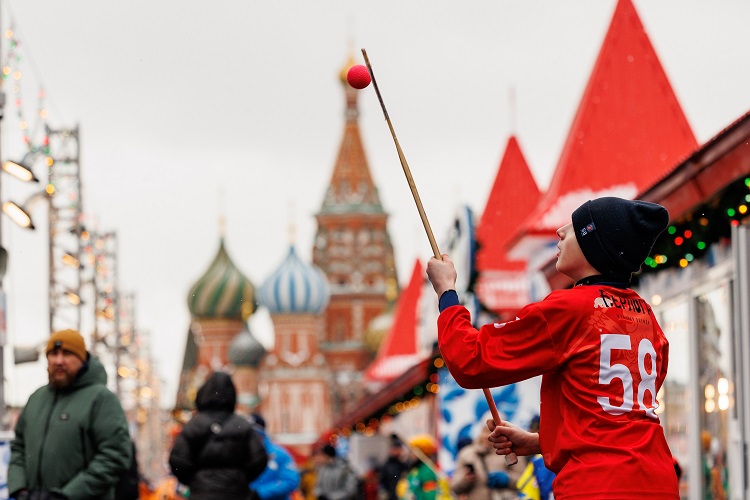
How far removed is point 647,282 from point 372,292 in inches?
4369

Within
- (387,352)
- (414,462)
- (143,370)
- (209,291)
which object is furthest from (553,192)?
A: (209,291)

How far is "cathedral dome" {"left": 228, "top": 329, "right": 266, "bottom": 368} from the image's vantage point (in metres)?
120

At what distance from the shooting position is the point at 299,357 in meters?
115

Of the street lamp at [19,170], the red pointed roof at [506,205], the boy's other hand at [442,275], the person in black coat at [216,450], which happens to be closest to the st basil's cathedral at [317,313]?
the red pointed roof at [506,205]

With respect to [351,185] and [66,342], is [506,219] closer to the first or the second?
[66,342]

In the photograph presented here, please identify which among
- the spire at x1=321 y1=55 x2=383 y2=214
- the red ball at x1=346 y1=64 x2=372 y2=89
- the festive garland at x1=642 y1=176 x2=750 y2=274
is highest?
the spire at x1=321 y1=55 x2=383 y2=214

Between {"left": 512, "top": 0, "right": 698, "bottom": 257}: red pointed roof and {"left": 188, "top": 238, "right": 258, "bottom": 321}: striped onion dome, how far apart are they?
102371 millimetres

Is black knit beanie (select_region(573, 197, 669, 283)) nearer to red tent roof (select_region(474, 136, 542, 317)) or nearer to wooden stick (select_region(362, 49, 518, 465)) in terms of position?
wooden stick (select_region(362, 49, 518, 465))

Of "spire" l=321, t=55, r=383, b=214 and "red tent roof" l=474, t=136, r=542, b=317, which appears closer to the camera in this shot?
"red tent roof" l=474, t=136, r=542, b=317

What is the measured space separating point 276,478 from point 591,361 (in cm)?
708

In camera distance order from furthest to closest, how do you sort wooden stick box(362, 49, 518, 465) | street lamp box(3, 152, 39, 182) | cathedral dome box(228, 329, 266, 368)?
cathedral dome box(228, 329, 266, 368) → street lamp box(3, 152, 39, 182) → wooden stick box(362, 49, 518, 465)

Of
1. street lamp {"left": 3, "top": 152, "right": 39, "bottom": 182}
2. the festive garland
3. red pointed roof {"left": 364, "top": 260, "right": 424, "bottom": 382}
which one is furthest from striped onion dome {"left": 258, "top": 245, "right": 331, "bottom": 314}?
the festive garland

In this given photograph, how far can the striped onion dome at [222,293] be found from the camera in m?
122

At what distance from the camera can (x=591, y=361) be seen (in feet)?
16.5
